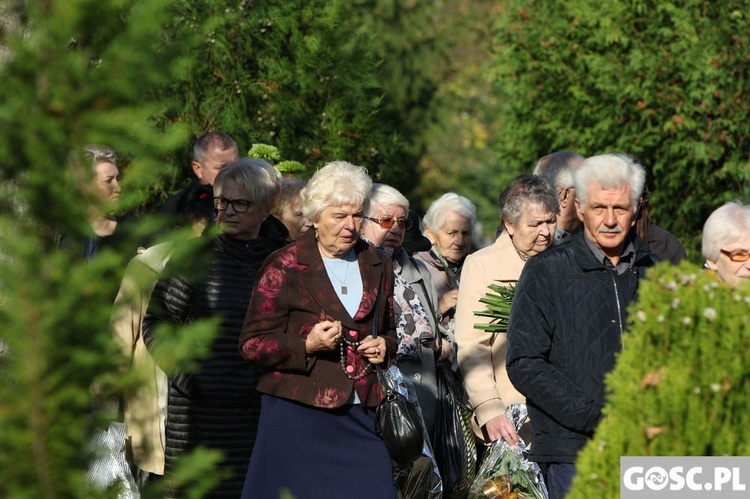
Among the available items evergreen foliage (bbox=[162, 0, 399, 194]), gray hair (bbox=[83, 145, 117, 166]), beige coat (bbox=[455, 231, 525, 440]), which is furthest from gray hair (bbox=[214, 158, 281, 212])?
evergreen foliage (bbox=[162, 0, 399, 194])

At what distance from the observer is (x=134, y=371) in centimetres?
225

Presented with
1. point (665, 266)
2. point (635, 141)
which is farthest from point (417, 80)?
point (665, 266)

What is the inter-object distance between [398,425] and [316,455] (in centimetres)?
40

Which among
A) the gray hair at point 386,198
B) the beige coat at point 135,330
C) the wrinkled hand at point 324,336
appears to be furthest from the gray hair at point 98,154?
the gray hair at point 386,198

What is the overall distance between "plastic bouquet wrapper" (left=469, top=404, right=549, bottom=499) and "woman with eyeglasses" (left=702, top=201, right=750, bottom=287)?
1.21 meters

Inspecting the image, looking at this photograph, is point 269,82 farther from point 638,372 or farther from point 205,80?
point 638,372

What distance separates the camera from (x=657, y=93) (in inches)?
535

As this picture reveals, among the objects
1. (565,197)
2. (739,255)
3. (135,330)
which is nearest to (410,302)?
(565,197)

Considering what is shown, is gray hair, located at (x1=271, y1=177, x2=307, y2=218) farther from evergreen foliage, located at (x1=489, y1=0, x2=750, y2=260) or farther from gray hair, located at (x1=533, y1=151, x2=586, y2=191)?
evergreen foliage, located at (x1=489, y1=0, x2=750, y2=260)

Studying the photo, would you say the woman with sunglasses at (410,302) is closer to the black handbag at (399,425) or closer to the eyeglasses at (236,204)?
the eyeglasses at (236,204)

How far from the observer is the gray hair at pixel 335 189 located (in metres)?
5.52

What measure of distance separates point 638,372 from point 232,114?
755cm

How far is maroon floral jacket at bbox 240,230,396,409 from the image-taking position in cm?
529

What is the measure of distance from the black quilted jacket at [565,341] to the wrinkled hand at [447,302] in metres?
2.55
